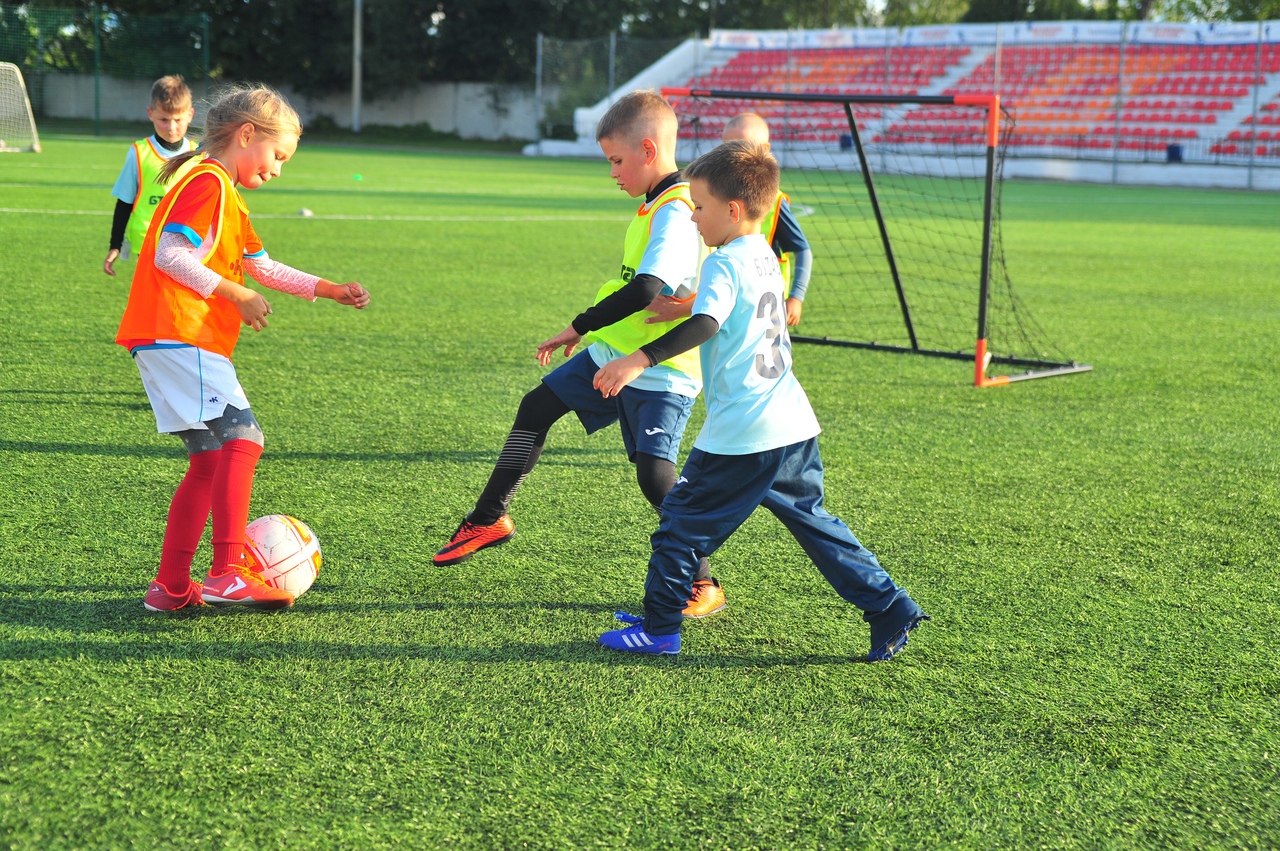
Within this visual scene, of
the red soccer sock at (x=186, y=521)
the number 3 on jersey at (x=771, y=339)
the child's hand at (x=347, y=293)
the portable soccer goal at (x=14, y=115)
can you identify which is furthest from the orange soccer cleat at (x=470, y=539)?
the portable soccer goal at (x=14, y=115)

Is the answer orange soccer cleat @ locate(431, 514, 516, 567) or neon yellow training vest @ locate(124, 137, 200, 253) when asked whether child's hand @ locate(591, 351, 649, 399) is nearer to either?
orange soccer cleat @ locate(431, 514, 516, 567)

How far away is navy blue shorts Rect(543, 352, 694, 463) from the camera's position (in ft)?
10.5

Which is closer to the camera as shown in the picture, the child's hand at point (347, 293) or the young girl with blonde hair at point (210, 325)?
the young girl with blonde hair at point (210, 325)

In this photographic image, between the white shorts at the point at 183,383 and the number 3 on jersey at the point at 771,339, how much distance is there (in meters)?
1.36

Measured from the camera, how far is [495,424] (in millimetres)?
5305

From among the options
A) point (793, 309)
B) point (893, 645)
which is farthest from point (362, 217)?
point (893, 645)

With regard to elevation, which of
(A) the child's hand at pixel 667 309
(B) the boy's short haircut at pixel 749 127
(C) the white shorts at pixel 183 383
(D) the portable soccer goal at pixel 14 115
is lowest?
(C) the white shorts at pixel 183 383

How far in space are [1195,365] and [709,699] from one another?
5.58m

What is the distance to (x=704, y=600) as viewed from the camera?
323cm

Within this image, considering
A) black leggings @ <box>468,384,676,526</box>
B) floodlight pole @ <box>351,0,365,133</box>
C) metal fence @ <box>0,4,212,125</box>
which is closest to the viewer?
black leggings @ <box>468,384,676,526</box>

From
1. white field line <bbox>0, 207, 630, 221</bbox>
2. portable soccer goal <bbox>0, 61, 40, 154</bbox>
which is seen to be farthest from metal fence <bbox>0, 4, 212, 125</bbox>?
white field line <bbox>0, 207, 630, 221</bbox>

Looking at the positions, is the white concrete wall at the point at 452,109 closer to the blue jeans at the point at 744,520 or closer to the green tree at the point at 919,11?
the green tree at the point at 919,11

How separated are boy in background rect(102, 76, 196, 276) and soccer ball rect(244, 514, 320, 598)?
282 centimetres

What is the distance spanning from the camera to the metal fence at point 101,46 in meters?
33.4
